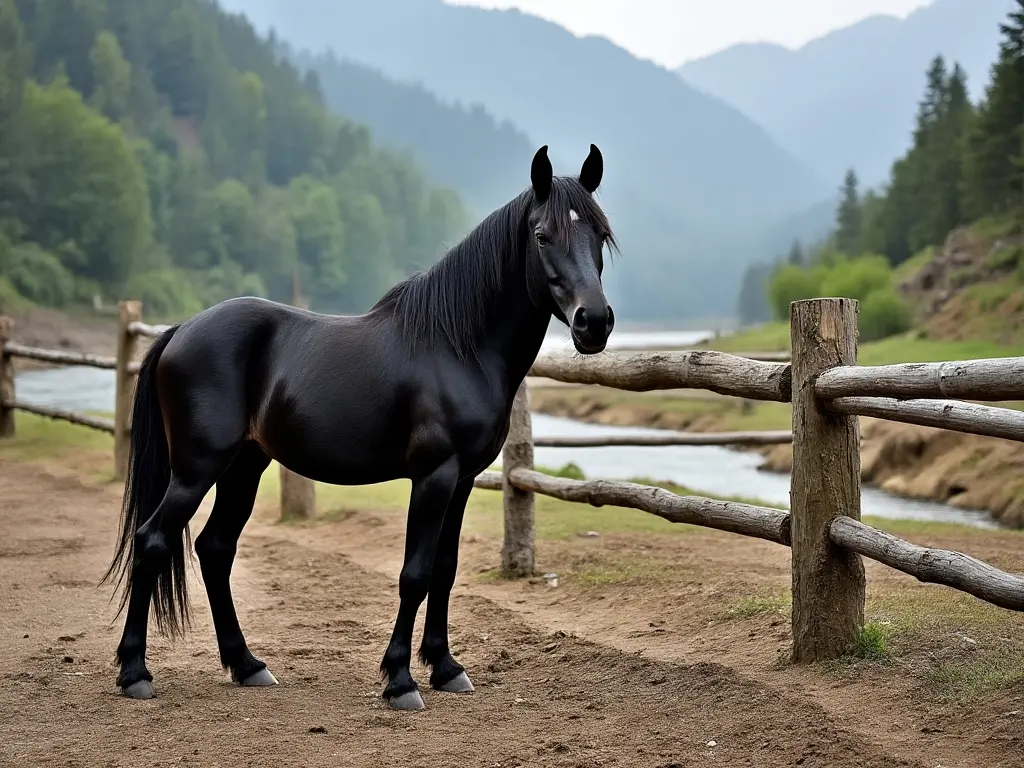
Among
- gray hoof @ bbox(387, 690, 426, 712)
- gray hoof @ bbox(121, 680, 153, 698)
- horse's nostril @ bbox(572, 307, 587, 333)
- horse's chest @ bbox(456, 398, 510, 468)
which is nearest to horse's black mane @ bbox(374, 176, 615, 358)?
horse's chest @ bbox(456, 398, 510, 468)

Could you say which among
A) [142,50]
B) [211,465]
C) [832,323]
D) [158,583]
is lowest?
[158,583]

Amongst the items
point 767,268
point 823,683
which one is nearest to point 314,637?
point 823,683

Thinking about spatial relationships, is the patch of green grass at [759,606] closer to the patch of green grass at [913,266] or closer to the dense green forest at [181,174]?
the patch of green grass at [913,266]

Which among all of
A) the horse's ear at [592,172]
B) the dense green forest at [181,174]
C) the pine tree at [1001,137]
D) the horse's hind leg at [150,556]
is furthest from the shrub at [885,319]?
the dense green forest at [181,174]

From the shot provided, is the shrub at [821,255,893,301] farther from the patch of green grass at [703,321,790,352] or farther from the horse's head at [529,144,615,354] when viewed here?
the horse's head at [529,144,615,354]

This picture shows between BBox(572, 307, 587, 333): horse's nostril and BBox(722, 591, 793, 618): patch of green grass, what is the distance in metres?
1.89

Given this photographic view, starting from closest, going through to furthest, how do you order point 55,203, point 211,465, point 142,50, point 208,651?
point 211,465 → point 208,651 → point 55,203 → point 142,50

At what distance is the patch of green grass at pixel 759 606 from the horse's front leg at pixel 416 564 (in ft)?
5.41

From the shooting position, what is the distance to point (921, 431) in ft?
47.9

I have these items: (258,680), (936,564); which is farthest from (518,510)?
(936,564)

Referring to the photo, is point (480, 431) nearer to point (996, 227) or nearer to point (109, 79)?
point (996, 227)

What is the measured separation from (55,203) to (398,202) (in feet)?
164

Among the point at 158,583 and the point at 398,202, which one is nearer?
the point at 158,583

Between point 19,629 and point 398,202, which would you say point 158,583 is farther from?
point 398,202
